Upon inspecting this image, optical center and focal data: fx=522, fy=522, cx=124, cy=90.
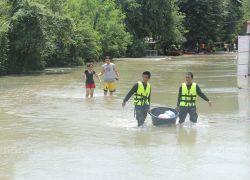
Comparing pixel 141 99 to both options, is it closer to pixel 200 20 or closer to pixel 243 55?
pixel 243 55

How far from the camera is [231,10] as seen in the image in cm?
9362

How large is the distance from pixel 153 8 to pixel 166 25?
3274mm

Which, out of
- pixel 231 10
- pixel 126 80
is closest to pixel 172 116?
pixel 126 80

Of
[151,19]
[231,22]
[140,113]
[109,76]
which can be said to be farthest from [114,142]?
[231,22]

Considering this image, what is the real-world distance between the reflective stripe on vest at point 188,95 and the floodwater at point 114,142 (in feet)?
1.93

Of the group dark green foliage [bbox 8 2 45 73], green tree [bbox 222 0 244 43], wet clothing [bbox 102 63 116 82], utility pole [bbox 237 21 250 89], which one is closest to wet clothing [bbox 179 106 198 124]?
wet clothing [bbox 102 63 116 82]

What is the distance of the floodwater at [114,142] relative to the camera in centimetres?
854

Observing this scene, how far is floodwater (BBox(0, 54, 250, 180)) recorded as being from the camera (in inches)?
336

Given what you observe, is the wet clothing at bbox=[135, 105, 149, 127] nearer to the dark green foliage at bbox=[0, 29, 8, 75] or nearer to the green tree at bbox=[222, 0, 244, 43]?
the dark green foliage at bbox=[0, 29, 8, 75]

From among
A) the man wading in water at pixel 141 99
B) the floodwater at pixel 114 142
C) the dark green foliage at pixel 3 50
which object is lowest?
the floodwater at pixel 114 142

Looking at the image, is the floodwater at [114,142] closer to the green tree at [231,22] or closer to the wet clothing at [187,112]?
the wet clothing at [187,112]

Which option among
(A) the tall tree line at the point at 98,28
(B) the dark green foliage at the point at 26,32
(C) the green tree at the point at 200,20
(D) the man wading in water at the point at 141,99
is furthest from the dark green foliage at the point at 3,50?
(C) the green tree at the point at 200,20

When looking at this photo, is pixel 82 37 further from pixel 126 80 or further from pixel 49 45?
pixel 126 80

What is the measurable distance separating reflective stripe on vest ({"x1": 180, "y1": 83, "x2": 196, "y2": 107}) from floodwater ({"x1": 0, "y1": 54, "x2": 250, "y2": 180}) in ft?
1.93
